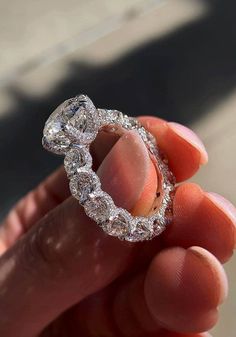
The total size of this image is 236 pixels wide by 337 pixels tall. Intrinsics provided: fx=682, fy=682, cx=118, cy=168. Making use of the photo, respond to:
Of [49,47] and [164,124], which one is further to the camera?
[49,47]

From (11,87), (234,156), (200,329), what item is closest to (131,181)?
(200,329)

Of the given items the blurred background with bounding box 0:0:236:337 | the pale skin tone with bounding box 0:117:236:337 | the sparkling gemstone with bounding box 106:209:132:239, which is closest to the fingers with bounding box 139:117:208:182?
the pale skin tone with bounding box 0:117:236:337

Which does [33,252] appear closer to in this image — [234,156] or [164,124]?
[164,124]

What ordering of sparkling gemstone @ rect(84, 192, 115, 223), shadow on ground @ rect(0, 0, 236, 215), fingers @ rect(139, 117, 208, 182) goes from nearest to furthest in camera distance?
sparkling gemstone @ rect(84, 192, 115, 223)
fingers @ rect(139, 117, 208, 182)
shadow on ground @ rect(0, 0, 236, 215)

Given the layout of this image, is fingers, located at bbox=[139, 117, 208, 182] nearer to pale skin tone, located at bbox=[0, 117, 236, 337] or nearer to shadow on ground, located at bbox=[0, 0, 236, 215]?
pale skin tone, located at bbox=[0, 117, 236, 337]

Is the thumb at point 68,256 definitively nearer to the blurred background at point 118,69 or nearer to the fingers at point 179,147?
the fingers at point 179,147

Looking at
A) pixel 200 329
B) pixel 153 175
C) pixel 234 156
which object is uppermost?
pixel 153 175

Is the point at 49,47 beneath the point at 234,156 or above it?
above

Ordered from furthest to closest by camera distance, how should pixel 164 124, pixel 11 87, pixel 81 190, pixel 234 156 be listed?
pixel 11 87
pixel 234 156
pixel 164 124
pixel 81 190

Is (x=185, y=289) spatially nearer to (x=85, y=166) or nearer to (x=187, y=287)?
(x=187, y=287)
